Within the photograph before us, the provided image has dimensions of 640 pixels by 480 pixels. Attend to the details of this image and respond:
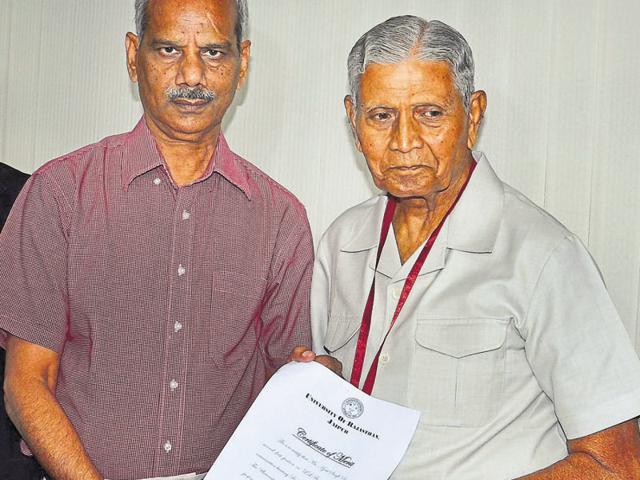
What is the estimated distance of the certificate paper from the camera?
1.93m

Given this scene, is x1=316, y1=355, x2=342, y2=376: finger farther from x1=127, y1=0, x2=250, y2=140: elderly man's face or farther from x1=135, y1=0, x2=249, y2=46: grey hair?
x1=135, y1=0, x2=249, y2=46: grey hair

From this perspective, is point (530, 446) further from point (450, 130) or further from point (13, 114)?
point (13, 114)

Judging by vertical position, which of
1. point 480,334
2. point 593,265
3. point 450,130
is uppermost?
point 450,130

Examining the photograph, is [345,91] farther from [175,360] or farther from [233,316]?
[175,360]

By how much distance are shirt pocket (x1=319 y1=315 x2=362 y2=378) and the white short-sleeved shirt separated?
74 mm

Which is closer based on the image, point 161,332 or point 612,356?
point 612,356

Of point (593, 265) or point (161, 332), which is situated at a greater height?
point (593, 265)

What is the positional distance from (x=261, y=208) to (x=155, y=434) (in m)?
0.59

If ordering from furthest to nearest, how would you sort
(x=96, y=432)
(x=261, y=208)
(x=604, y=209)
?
(x=604, y=209)
(x=261, y=208)
(x=96, y=432)

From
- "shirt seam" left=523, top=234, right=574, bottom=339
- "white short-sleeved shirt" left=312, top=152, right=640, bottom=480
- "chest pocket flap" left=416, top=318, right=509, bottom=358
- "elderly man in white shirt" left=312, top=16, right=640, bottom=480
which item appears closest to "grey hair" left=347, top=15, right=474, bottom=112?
"elderly man in white shirt" left=312, top=16, right=640, bottom=480

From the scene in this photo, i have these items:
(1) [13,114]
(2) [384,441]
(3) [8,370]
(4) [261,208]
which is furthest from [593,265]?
(1) [13,114]

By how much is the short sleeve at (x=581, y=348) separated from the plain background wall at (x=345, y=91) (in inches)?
44.4

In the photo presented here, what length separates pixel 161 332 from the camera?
222 cm

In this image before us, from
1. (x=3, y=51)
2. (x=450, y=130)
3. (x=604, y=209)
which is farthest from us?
(x=3, y=51)
